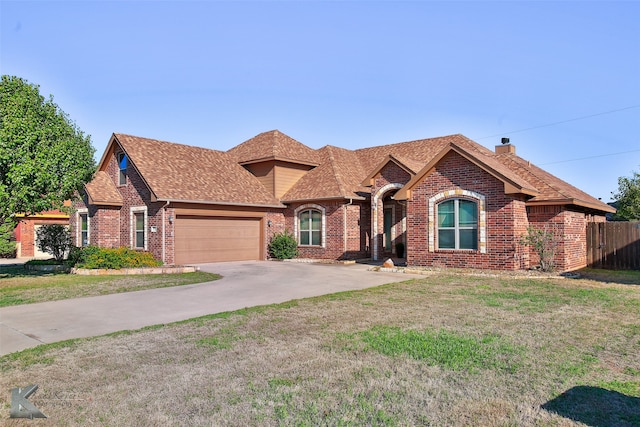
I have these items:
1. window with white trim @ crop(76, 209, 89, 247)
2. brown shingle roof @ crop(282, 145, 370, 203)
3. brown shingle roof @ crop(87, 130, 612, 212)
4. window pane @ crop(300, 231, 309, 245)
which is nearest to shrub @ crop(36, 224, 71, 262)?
window with white trim @ crop(76, 209, 89, 247)

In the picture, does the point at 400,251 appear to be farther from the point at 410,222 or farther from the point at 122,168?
the point at 122,168

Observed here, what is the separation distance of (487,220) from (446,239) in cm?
167

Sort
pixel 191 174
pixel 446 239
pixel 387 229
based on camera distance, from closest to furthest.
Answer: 1. pixel 446 239
2. pixel 191 174
3. pixel 387 229

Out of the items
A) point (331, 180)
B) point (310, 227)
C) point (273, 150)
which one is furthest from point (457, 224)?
point (273, 150)

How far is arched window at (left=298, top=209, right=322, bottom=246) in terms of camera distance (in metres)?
23.0

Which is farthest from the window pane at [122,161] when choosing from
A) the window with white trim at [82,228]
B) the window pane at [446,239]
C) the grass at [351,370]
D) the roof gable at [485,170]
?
the grass at [351,370]

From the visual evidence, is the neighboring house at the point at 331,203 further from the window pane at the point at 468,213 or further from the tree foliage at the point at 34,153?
the tree foliage at the point at 34,153

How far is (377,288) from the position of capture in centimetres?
1291

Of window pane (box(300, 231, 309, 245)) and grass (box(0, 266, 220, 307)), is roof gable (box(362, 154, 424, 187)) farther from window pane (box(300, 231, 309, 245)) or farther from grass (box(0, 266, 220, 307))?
grass (box(0, 266, 220, 307))

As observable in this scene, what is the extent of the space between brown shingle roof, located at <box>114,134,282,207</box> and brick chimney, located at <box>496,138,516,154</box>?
11.7 meters

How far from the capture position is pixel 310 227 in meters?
23.3

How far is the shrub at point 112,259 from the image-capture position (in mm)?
16875

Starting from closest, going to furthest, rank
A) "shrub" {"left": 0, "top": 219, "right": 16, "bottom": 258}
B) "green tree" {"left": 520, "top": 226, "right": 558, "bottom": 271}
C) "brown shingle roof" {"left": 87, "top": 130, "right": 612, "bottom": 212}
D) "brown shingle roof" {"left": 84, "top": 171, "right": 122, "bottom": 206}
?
"shrub" {"left": 0, "top": 219, "right": 16, "bottom": 258} → "green tree" {"left": 520, "top": 226, "right": 558, "bottom": 271} → "brown shingle roof" {"left": 87, "top": 130, "right": 612, "bottom": 212} → "brown shingle roof" {"left": 84, "top": 171, "right": 122, "bottom": 206}

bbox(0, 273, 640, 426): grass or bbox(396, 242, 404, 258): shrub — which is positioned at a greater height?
bbox(396, 242, 404, 258): shrub
